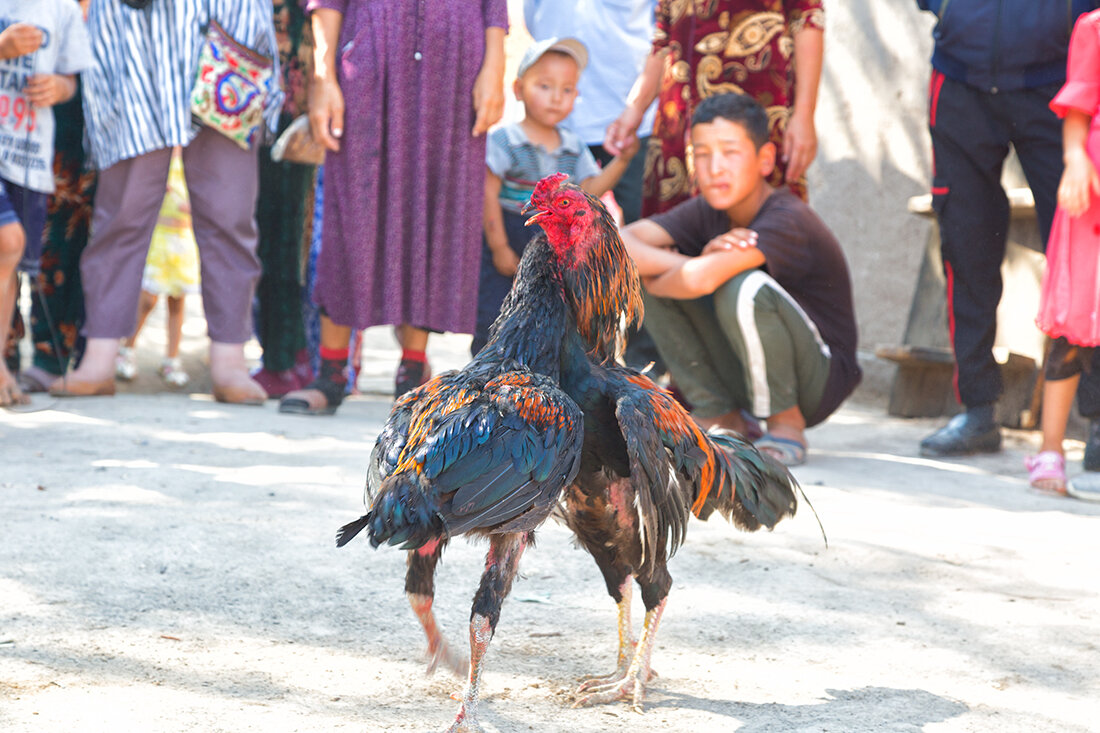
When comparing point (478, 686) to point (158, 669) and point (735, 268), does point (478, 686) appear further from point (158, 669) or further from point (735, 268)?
point (735, 268)

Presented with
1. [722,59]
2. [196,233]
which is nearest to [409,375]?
[196,233]

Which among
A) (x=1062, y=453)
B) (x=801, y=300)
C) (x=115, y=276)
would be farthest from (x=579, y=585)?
(x=115, y=276)

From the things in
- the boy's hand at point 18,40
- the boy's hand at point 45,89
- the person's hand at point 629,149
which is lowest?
the person's hand at point 629,149

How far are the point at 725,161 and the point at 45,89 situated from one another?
120 inches

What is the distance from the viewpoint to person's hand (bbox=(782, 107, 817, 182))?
503 centimetres

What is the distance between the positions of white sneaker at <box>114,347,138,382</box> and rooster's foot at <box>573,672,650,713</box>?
15.1ft

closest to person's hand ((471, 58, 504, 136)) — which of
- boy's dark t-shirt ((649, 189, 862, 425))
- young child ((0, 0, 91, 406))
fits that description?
A: boy's dark t-shirt ((649, 189, 862, 425))

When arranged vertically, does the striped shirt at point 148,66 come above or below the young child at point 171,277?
above

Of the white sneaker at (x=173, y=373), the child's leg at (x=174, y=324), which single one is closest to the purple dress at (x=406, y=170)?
the white sneaker at (x=173, y=373)

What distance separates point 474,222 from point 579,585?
2.39m

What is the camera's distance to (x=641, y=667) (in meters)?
2.57

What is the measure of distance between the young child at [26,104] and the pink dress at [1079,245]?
427cm

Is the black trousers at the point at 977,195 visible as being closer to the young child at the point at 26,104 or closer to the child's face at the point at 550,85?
the child's face at the point at 550,85

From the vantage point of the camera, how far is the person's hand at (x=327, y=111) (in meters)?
5.07
